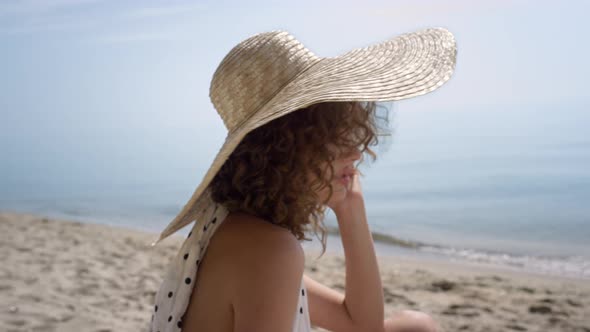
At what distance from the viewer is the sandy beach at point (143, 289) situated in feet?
12.0

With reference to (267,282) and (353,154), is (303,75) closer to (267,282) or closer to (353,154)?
→ (353,154)

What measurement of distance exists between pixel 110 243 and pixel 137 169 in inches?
551

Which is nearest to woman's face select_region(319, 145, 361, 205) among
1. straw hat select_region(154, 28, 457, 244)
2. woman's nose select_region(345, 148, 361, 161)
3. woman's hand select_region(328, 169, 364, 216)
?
woman's nose select_region(345, 148, 361, 161)

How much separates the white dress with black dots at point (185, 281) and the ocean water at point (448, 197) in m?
0.55

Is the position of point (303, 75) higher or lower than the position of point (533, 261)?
higher

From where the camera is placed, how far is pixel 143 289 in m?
4.48

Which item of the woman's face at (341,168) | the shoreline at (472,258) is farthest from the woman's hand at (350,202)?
the shoreline at (472,258)

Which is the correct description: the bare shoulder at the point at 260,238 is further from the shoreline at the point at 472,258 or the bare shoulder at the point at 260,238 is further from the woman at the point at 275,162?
the shoreline at the point at 472,258

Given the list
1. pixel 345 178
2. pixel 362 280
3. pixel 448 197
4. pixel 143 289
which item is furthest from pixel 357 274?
pixel 448 197

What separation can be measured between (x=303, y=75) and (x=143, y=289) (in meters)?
3.26

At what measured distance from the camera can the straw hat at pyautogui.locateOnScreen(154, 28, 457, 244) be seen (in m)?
1.51

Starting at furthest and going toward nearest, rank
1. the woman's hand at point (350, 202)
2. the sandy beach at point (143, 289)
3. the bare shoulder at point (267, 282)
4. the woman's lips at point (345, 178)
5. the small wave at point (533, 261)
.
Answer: the small wave at point (533, 261) → the sandy beach at point (143, 289) → the woman's hand at point (350, 202) → the woman's lips at point (345, 178) → the bare shoulder at point (267, 282)

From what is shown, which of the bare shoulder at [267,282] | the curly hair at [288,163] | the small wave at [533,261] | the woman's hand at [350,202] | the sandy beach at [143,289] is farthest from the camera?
the small wave at [533,261]

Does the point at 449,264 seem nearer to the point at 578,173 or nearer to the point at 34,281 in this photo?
the point at 34,281
